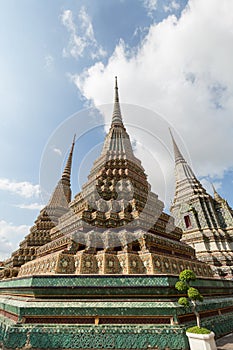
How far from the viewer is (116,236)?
8930mm

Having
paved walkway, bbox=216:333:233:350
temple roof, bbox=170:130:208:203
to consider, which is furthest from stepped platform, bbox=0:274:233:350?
temple roof, bbox=170:130:208:203

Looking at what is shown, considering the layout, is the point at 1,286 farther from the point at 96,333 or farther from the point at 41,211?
the point at 41,211

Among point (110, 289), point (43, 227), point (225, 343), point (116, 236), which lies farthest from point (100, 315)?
point (43, 227)

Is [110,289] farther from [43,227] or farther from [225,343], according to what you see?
[43,227]

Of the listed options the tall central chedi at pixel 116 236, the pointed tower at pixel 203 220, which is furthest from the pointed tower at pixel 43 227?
the pointed tower at pixel 203 220

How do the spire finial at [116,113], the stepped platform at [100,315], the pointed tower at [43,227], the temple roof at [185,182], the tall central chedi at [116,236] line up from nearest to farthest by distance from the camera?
the stepped platform at [100,315] → the tall central chedi at [116,236] → the pointed tower at [43,227] → the spire finial at [116,113] → the temple roof at [185,182]

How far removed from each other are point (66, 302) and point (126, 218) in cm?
443

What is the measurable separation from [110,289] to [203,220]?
24493 mm

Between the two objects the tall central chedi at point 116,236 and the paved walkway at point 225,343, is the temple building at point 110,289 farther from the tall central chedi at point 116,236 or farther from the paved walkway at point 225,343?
the paved walkway at point 225,343

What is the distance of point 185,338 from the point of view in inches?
217

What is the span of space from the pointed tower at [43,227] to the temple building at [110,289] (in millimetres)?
6134

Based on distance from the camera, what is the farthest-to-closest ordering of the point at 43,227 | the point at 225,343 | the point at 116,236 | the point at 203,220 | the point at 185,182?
1. the point at 185,182
2. the point at 203,220
3. the point at 43,227
4. the point at 116,236
5. the point at 225,343

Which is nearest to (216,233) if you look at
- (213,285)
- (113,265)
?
(213,285)

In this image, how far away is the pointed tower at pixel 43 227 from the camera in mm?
16381
